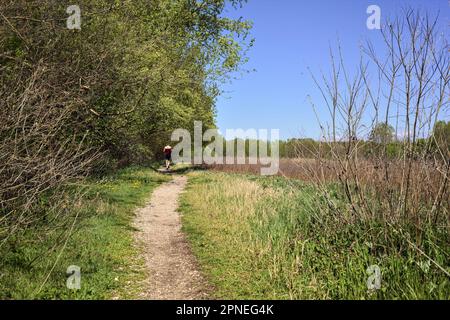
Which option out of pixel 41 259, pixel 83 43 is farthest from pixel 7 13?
pixel 41 259

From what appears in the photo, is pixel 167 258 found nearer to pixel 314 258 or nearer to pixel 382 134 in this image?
pixel 314 258

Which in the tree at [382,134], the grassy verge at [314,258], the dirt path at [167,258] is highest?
the tree at [382,134]

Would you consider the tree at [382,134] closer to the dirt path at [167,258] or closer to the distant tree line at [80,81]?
the dirt path at [167,258]

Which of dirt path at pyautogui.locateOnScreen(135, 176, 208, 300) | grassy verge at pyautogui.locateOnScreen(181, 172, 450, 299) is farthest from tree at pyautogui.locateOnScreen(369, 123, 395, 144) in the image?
dirt path at pyautogui.locateOnScreen(135, 176, 208, 300)

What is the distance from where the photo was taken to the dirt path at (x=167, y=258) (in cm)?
536

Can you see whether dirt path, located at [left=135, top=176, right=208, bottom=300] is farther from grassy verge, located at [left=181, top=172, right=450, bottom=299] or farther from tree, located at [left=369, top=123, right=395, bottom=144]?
tree, located at [left=369, top=123, right=395, bottom=144]

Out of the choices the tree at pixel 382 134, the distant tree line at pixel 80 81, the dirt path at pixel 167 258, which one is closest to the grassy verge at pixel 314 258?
the dirt path at pixel 167 258

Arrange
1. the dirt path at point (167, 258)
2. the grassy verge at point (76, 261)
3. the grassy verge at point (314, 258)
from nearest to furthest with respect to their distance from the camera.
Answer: the grassy verge at point (314, 258) → the grassy verge at point (76, 261) → the dirt path at point (167, 258)

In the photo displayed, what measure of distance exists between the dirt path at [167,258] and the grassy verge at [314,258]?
0.27 meters

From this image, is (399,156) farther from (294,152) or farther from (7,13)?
(7,13)

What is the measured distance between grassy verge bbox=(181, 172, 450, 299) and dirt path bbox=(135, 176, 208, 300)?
0.27 m

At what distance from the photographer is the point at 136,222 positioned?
9742 mm

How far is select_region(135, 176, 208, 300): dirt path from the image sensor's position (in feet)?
17.6
